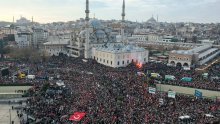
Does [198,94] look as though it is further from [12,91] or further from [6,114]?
[12,91]

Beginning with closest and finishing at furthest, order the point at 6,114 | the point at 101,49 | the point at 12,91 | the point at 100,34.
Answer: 1. the point at 6,114
2. the point at 12,91
3. the point at 101,49
4. the point at 100,34

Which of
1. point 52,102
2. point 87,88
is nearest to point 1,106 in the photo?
point 52,102

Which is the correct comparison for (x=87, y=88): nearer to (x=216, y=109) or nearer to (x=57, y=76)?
(x=57, y=76)

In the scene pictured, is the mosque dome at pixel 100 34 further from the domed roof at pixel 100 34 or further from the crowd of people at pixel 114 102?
the crowd of people at pixel 114 102

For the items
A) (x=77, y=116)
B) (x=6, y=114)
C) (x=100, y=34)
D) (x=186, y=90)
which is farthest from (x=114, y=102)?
(x=100, y=34)

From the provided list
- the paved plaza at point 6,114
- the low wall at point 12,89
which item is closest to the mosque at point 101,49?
the low wall at point 12,89

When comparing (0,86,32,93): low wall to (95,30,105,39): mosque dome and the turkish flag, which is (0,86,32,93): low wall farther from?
(95,30,105,39): mosque dome
